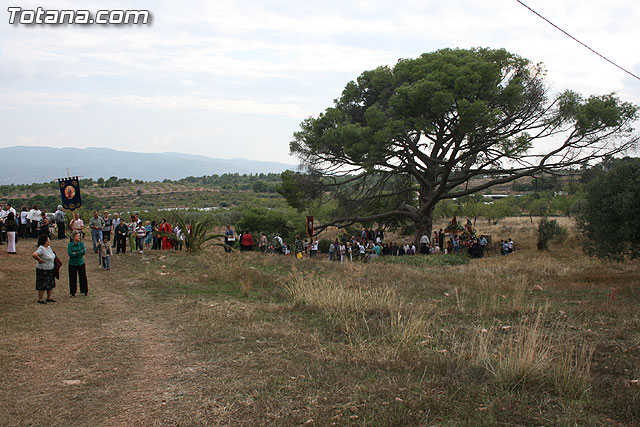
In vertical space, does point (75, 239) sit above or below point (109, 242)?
above

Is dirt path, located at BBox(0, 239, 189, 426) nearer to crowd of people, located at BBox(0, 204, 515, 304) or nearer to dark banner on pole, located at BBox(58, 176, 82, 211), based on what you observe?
crowd of people, located at BBox(0, 204, 515, 304)

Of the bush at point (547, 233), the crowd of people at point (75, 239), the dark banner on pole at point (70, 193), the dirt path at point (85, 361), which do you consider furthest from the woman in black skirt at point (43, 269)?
the bush at point (547, 233)

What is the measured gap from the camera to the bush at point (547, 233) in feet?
95.1

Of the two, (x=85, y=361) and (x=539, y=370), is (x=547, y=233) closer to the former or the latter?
(x=539, y=370)

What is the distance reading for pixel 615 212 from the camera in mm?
Result: 15883

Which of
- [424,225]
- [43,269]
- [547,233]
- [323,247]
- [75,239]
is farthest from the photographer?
[323,247]

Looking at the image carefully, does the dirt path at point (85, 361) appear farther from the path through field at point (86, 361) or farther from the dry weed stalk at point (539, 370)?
the dry weed stalk at point (539, 370)

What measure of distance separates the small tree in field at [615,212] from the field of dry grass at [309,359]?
16.3ft

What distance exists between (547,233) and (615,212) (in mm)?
13982

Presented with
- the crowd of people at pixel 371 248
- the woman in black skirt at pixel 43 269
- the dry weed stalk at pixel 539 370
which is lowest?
the crowd of people at pixel 371 248

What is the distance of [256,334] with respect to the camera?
7.30 metres

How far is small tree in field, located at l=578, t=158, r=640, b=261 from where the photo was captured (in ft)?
50.3

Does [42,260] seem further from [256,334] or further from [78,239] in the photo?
[256,334]

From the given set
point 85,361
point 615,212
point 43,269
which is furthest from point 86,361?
point 615,212
